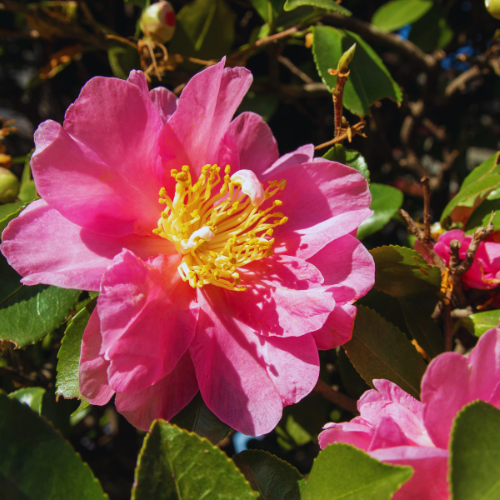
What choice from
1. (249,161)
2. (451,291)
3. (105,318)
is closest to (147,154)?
(249,161)

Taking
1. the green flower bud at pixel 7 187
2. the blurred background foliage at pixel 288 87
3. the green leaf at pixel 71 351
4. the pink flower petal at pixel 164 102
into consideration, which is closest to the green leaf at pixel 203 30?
the blurred background foliage at pixel 288 87

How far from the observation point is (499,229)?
2.87 ft

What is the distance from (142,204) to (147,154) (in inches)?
3.5

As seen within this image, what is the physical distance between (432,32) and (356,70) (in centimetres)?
75

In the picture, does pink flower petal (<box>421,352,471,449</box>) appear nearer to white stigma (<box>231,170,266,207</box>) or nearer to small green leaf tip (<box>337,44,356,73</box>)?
white stigma (<box>231,170,266,207</box>)

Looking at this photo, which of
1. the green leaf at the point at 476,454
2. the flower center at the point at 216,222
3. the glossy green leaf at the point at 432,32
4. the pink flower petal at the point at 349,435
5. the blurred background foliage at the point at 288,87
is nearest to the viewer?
the green leaf at the point at 476,454

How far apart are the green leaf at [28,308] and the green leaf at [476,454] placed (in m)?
0.66

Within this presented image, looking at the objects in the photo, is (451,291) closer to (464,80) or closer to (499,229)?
(499,229)

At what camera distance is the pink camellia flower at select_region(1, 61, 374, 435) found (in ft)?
2.18

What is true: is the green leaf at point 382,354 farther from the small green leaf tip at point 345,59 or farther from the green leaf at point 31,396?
the green leaf at point 31,396

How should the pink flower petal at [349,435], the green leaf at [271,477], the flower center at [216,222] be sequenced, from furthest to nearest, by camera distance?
the flower center at [216,222] → the green leaf at [271,477] → the pink flower petal at [349,435]

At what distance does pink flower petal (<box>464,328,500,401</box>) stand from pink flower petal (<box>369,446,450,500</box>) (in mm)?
95

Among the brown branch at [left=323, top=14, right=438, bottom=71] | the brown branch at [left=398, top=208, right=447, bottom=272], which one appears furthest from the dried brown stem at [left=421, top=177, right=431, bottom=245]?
the brown branch at [left=323, top=14, right=438, bottom=71]

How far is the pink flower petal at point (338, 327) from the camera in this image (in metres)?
0.72
